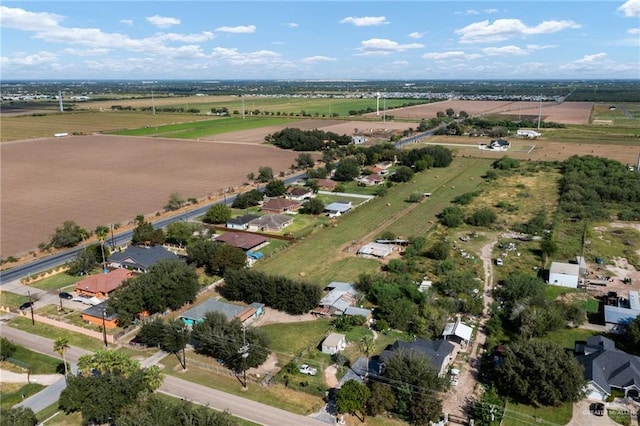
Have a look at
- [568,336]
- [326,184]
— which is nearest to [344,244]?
[568,336]

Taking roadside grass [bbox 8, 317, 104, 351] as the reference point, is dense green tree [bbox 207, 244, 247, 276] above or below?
above

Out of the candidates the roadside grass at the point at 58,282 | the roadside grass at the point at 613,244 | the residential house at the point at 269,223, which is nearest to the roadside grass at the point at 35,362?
the roadside grass at the point at 58,282

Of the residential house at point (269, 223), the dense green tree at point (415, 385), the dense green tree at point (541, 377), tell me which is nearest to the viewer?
the dense green tree at point (415, 385)

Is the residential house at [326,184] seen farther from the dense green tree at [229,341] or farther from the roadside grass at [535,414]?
the roadside grass at [535,414]

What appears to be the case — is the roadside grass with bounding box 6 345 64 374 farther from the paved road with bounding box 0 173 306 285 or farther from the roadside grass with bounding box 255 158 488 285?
the roadside grass with bounding box 255 158 488 285

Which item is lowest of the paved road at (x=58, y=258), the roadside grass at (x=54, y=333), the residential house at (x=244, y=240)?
the roadside grass at (x=54, y=333)

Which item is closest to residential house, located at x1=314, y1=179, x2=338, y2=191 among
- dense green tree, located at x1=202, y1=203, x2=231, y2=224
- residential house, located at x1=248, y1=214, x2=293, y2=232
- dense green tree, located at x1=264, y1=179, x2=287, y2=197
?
dense green tree, located at x1=264, y1=179, x2=287, y2=197
